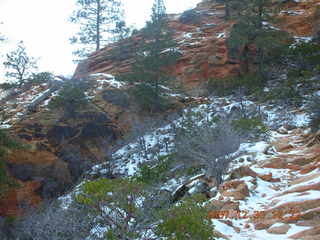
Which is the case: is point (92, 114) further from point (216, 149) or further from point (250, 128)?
point (216, 149)

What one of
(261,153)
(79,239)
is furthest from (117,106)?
(79,239)

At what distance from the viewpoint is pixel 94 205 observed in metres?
4.22

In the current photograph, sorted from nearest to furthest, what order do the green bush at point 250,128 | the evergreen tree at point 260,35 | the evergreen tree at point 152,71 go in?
the green bush at point 250,128, the evergreen tree at point 152,71, the evergreen tree at point 260,35

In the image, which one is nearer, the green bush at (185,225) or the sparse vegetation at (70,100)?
the green bush at (185,225)

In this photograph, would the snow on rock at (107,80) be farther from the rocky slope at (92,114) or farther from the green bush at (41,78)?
the green bush at (41,78)

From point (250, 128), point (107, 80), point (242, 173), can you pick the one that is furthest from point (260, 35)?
point (242, 173)

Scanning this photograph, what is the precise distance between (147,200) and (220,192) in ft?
8.23

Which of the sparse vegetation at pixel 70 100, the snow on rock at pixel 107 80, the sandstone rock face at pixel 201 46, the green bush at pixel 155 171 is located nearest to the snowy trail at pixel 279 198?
the green bush at pixel 155 171

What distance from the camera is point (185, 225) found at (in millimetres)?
3902

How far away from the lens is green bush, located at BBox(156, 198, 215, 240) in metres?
3.84

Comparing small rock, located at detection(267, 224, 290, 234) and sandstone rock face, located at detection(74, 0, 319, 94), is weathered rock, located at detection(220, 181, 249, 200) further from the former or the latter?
sandstone rock face, located at detection(74, 0, 319, 94)

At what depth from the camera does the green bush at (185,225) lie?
12.6 feet

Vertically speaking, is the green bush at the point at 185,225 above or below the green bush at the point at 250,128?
above
